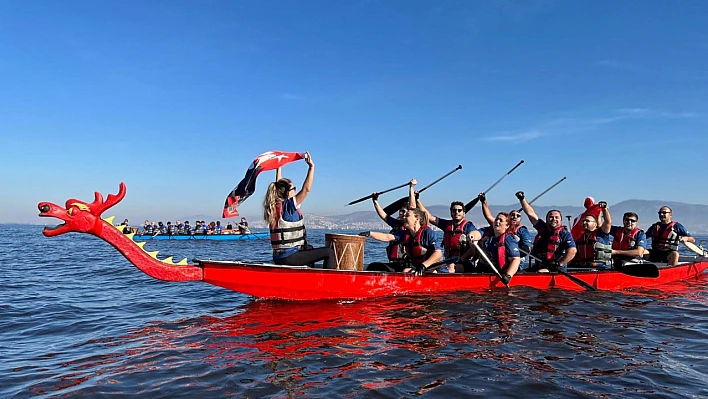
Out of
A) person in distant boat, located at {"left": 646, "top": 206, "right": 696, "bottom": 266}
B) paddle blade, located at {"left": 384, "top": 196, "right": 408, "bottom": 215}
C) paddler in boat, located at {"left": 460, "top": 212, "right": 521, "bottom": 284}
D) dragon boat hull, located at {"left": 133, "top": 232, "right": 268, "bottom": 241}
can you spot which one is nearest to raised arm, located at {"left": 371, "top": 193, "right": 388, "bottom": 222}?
paddle blade, located at {"left": 384, "top": 196, "right": 408, "bottom": 215}

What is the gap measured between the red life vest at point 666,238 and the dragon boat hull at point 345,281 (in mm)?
4294

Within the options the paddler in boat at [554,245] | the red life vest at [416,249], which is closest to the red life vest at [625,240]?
the paddler in boat at [554,245]

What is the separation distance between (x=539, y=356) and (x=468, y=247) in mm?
5210

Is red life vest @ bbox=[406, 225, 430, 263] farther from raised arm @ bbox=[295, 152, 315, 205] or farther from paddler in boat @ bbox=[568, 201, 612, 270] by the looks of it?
paddler in boat @ bbox=[568, 201, 612, 270]

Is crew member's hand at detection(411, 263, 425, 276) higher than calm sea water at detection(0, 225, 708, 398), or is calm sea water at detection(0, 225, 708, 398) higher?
crew member's hand at detection(411, 263, 425, 276)

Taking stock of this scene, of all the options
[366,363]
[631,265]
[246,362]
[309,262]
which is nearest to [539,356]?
[366,363]

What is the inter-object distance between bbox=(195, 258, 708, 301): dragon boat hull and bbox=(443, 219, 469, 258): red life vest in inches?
54.7

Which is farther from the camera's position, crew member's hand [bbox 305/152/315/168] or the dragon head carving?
crew member's hand [bbox 305/152/315/168]

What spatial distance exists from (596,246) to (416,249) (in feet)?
17.8

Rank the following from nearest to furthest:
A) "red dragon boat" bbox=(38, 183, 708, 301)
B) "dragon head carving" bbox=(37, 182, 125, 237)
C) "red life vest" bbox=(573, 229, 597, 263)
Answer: "dragon head carving" bbox=(37, 182, 125, 237) → "red dragon boat" bbox=(38, 183, 708, 301) → "red life vest" bbox=(573, 229, 597, 263)

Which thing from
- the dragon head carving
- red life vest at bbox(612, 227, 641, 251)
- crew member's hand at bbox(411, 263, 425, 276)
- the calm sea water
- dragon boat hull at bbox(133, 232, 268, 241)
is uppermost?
the dragon head carving

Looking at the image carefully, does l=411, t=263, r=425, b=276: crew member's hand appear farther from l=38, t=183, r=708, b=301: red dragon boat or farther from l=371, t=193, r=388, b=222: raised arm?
l=371, t=193, r=388, b=222: raised arm

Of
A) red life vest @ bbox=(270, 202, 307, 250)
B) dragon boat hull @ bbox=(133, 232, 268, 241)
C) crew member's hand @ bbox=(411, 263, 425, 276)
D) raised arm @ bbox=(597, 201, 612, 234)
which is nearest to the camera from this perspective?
red life vest @ bbox=(270, 202, 307, 250)

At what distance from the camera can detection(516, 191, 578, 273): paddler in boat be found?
10555 millimetres
